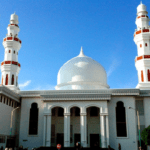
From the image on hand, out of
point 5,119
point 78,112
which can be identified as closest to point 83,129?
point 78,112

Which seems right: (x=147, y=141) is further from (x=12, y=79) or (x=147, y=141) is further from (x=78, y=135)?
(x=12, y=79)

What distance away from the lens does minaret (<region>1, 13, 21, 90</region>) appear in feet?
109

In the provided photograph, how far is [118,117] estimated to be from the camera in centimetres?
2939

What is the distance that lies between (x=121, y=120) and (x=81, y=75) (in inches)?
343

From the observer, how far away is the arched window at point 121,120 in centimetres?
2875

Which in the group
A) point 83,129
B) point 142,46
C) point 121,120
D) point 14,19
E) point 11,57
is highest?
point 14,19

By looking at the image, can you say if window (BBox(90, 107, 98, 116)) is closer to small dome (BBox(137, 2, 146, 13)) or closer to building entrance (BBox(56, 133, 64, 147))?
building entrance (BBox(56, 133, 64, 147))

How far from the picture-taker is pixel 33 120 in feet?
99.0

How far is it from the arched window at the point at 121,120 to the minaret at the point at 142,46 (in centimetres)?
417

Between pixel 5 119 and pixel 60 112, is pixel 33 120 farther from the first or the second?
pixel 5 119

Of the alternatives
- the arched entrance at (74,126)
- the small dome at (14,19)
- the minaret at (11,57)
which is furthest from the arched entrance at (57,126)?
the small dome at (14,19)

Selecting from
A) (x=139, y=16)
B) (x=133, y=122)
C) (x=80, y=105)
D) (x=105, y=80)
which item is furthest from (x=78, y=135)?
(x=139, y=16)

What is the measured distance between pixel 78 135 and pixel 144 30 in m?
17.5

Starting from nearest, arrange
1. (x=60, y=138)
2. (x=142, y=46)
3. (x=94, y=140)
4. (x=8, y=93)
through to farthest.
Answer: (x=8, y=93) → (x=94, y=140) → (x=60, y=138) → (x=142, y=46)
